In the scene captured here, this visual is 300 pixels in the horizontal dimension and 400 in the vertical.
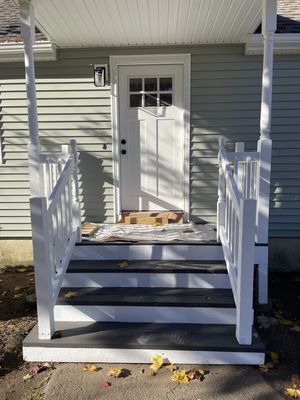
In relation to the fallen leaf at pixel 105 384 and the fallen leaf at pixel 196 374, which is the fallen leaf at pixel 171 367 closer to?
the fallen leaf at pixel 196 374

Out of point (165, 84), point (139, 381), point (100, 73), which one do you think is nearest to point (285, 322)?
point (139, 381)

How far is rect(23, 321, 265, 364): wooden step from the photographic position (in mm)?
3057

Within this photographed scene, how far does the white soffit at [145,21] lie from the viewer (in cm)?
381

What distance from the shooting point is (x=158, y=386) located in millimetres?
2857

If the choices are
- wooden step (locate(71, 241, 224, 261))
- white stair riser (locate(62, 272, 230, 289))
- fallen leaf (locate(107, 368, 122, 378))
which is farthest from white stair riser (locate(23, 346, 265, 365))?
wooden step (locate(71, 241, 224, 261))

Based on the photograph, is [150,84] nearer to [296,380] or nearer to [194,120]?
[194,120]

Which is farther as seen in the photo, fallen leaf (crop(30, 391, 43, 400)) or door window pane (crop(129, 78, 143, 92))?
door window pane (crop(129, 78, 143, 92))

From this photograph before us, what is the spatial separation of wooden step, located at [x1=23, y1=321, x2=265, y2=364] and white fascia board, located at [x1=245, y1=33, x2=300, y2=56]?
3505 millimetres

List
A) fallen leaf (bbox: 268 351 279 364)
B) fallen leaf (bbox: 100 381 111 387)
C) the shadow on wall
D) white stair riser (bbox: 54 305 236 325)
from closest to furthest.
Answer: fallen leaf (bbox: 100 381 111 387)
fallen leaf (bbox: 268 351 279 364)
white stair riser (bbox: 54 305 236 325)
the shadow on wall

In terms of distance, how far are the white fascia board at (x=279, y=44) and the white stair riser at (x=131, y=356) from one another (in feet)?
12.0

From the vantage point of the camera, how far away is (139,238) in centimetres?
441

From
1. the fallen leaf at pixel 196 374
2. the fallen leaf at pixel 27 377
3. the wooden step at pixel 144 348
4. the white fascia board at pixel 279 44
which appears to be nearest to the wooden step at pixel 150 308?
the wooden step at pixel 144 348

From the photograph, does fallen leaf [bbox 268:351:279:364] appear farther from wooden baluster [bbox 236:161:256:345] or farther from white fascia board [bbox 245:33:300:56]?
white fascia board [bbox 245:33:300:56]

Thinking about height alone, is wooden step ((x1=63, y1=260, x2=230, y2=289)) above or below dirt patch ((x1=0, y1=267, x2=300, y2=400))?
above
